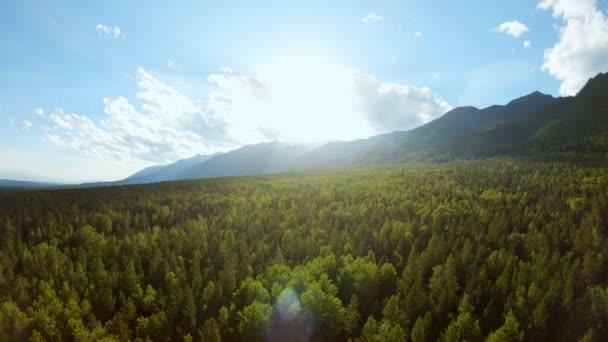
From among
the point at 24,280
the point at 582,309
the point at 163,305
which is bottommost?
the point at 582,309

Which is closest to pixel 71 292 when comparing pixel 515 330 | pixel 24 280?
pixel 24 280

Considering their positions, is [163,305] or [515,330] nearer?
[515,330]

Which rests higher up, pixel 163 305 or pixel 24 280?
pixel 24 280

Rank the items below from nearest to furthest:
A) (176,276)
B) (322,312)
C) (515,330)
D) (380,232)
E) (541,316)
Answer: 1. (515,330)
2. (541,316)
3. (322,312)
4. (176,276)
5. (380,232)

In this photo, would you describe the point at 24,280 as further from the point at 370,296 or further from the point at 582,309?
the point at 582,309

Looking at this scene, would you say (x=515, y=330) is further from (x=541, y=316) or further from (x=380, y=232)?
(x=380, y=232)

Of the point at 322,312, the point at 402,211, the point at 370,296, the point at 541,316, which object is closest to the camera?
the point at 541,316

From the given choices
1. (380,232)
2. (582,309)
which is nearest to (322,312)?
(582,309)
